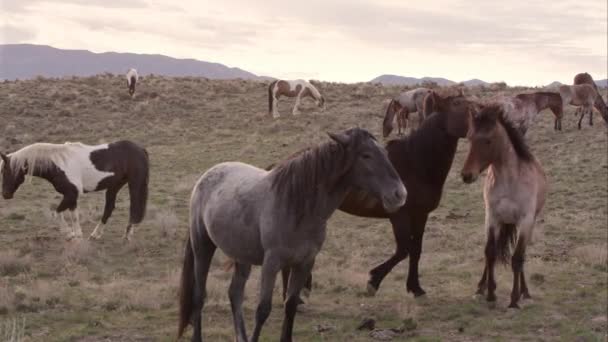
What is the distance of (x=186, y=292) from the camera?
659cm

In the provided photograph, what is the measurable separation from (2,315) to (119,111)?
24.6 metres

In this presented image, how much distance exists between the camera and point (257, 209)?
5.81 meters

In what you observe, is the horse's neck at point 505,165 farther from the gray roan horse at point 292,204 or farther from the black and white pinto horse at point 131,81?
the black and white pinto horse at point 131,81

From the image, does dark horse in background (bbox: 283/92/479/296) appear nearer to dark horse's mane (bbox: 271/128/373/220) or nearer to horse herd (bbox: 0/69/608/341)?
horse herd (bbox: 0/69/608/341)

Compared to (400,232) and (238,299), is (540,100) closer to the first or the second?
(400,232)

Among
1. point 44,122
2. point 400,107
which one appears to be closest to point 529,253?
point 400,107

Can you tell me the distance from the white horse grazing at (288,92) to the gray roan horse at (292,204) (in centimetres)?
2275

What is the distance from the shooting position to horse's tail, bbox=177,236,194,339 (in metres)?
6.56

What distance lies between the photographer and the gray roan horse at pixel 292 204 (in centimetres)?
547

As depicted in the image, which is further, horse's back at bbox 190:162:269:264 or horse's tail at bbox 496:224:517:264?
horse's tail at bbox 496:224:517:264

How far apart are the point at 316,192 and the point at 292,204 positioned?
8.8 inches

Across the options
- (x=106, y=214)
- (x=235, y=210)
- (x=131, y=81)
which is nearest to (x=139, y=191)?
(x=106, y=214)

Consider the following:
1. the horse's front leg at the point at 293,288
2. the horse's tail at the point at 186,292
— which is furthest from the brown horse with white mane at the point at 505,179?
the horse's tail at the point at 186,292

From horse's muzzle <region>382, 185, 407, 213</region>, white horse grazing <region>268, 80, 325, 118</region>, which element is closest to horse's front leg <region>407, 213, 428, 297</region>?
horse's muzzle <region>382, 185, 407, 213</region>
